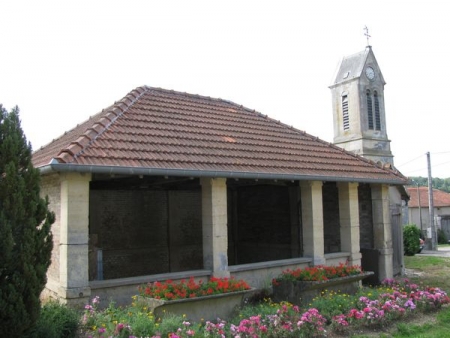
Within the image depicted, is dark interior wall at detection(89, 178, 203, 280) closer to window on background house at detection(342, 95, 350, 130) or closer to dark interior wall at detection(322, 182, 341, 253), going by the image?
dark interior wall at detection(322, 182, 341, 253)

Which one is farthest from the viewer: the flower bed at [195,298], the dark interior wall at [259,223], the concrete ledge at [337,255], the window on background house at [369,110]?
the window on background house at [369,110]

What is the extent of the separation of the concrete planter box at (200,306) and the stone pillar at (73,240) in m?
0.99

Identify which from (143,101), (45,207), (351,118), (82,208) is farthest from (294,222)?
(351,118)

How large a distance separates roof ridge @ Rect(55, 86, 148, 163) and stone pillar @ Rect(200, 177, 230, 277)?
2285 mm

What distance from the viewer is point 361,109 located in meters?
32.6

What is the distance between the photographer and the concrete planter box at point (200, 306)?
22.5 feet

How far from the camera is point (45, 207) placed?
221 inches

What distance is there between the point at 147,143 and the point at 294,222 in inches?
237

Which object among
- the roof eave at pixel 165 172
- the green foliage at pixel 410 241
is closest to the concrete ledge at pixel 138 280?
the roof eave at pixel 165 172

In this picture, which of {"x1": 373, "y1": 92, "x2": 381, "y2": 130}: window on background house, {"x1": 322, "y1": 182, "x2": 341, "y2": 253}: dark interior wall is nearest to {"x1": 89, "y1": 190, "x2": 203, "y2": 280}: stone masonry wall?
{"x1": 322, "y1": 182, "x2": 341, "y2": 253}: dark interior wall

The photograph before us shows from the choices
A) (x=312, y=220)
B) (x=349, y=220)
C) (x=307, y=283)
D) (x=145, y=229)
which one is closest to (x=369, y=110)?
(x=349, y=220)

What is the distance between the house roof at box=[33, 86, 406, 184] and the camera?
771 cm

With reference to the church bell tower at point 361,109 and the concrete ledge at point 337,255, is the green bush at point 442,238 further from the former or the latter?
the concrete ledge at point 337,255

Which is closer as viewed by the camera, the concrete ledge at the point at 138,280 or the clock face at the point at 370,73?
the concrete ledge at the point at 138,280
